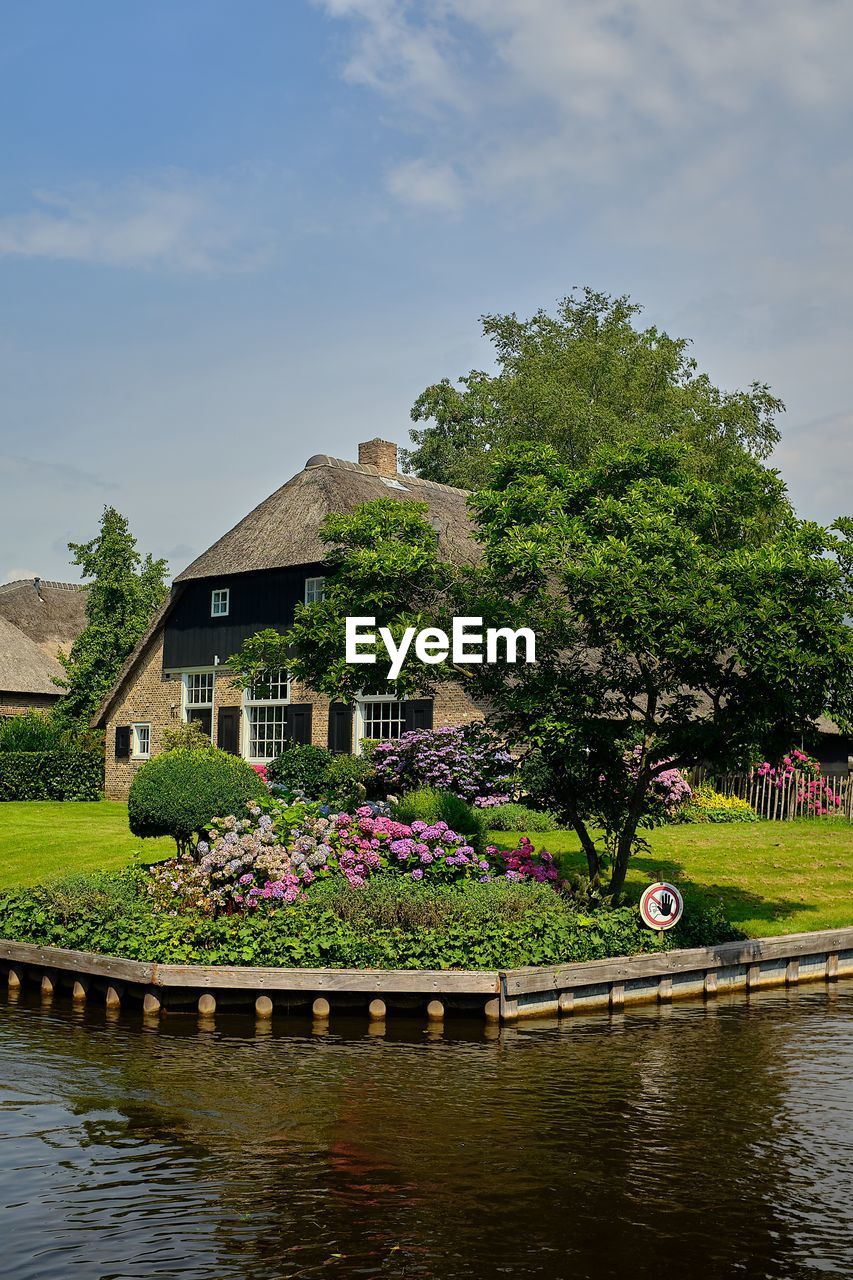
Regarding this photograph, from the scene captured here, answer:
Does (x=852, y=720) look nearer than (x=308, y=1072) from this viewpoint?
No

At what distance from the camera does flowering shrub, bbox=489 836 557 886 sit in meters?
17.2

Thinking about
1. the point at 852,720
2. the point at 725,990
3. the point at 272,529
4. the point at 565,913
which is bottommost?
the point at 725,990

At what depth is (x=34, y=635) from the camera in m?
55.0

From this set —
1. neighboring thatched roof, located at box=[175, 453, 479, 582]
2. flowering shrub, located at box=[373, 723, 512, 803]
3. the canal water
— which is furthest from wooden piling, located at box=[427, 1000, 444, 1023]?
neighboring thatched roof, located at box=[175, 453, 479, 582]

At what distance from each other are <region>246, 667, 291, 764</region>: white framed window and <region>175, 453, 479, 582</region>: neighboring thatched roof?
3372mm

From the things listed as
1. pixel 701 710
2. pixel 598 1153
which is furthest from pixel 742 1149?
pixel 701 710

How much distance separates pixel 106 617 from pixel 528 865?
95.8 ft

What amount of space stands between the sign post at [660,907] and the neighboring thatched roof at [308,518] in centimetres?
1741

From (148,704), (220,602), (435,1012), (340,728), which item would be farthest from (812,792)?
(148,704)

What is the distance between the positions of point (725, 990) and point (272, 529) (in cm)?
2195

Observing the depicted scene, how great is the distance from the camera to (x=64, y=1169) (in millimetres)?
9023

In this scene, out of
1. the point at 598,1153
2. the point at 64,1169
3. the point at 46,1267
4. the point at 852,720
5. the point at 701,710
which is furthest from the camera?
the point at 701,710

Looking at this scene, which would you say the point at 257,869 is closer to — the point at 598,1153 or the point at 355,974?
the point at 355,974

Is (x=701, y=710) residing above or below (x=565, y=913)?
above
